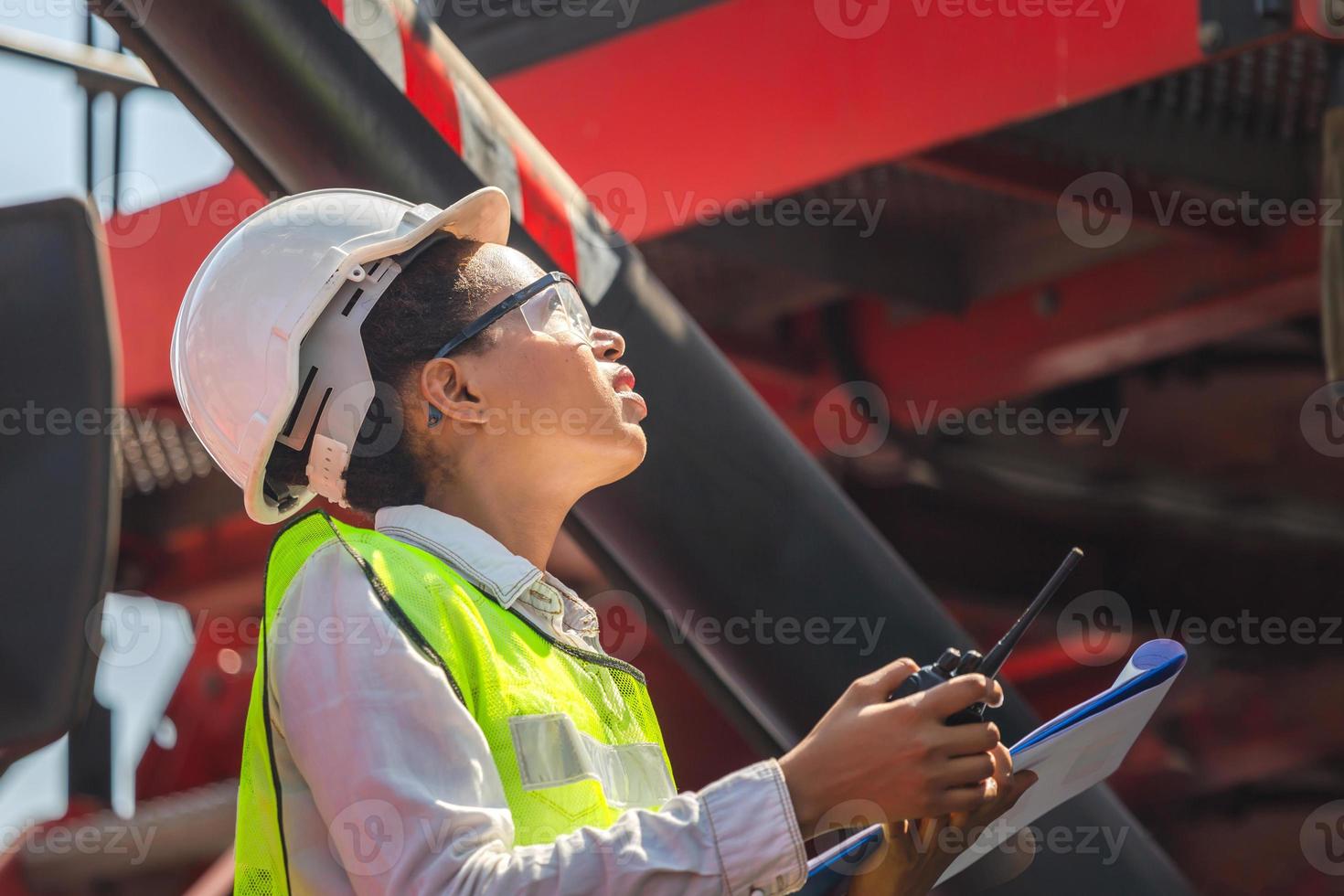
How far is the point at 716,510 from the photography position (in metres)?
2.40

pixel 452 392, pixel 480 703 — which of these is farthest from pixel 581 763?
pixel 452 392

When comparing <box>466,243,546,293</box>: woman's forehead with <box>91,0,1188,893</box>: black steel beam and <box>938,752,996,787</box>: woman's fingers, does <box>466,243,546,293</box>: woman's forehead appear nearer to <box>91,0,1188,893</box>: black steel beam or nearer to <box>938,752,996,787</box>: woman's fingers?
<box>91,0,1188,893</box>: black steel beam

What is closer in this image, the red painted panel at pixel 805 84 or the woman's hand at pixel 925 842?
the woman's hand at pixel 925 842

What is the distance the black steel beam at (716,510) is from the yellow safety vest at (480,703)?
2.46 ft

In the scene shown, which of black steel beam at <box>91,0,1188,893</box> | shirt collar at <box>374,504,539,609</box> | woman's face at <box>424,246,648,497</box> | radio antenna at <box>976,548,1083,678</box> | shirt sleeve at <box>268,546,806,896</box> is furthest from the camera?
black steel beam at <box>91,0,1188,893</box>

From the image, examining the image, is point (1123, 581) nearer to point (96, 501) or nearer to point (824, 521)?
point (824, 521)

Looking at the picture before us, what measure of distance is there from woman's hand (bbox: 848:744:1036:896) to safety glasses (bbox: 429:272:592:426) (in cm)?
63

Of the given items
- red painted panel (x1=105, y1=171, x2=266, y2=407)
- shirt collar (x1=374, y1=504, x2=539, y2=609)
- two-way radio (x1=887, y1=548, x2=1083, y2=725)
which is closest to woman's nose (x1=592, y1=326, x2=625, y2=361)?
shirt collar (x1=374, y1=504, x2=539, y2=609)

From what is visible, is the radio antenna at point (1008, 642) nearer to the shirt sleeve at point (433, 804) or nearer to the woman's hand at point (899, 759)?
the woman's hand at point (899, 759)

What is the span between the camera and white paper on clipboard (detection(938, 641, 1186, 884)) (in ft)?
4.87


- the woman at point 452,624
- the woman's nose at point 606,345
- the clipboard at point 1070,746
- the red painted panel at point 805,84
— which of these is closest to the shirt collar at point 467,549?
the woman at point 452,624

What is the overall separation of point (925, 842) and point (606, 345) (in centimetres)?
66

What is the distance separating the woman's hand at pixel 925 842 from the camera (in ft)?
4.70

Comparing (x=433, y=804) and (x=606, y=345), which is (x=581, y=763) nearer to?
(x=433, y=804)
